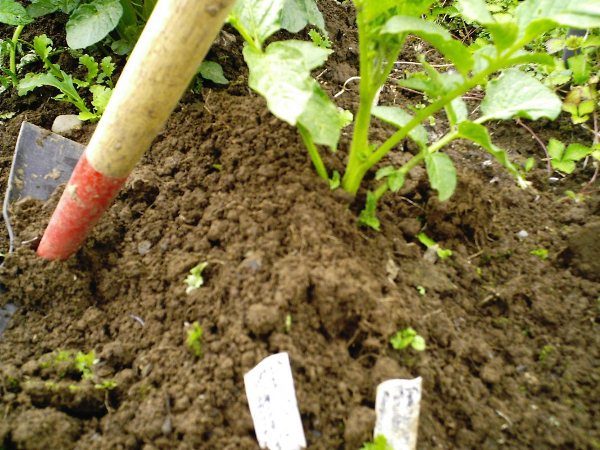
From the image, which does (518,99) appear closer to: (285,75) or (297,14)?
(285,75)

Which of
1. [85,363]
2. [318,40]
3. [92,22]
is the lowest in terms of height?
[85,363]

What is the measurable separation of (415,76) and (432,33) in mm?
204

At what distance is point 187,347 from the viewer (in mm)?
1233

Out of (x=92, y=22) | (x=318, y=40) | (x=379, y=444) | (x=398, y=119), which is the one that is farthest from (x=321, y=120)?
(x=92, y=22)

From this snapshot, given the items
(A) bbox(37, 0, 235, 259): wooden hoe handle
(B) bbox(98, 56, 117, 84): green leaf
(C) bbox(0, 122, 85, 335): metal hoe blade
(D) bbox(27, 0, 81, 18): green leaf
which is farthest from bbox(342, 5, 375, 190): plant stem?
(D) bbox(27, 0, 81, 18): green leaf

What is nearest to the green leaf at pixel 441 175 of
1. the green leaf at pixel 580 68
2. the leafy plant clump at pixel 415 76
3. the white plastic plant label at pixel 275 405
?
the leafy plant clump at pixel 415 76

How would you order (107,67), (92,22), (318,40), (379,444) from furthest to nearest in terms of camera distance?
→ 1. (318,40)
2. (107,67)
3. (92,22)
4. (379,444)

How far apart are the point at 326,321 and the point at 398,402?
10.1 inches

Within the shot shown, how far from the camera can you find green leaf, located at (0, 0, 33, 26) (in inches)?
74.3

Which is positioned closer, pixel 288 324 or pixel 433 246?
pixel 288 324

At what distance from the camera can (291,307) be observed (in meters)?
1.22

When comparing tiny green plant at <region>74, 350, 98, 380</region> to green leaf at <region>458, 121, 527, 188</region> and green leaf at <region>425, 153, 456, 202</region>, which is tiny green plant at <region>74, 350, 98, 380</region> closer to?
green leaf at <region>425, 153, 456, 202</region>

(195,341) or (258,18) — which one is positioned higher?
(258,18)

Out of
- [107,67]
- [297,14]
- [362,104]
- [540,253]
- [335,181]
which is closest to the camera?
[362,104]
